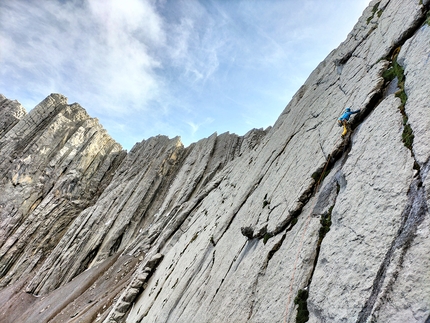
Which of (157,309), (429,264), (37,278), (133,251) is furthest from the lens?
(37,278)

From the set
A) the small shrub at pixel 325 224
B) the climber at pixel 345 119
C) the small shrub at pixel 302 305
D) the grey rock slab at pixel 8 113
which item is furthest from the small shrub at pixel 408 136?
the grey rock slab at pixel 8 113

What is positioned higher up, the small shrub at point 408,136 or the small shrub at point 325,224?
the small shrub at point 408,136

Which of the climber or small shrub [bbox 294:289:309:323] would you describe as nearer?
small shrub [bbox 294:289:309:323]

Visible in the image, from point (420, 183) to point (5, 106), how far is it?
424 feet

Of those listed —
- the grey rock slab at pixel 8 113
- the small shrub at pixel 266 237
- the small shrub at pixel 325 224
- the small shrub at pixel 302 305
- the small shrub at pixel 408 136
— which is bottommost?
the small shrub at pixel 302 305

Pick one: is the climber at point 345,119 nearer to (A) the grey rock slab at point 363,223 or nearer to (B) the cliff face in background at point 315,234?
(B) the cliff face in background at point 315,234

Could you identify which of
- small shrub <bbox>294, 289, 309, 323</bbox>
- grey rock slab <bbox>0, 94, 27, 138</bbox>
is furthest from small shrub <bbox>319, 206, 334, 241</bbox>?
grey rock slab <bbox>0, 94, 27, 138</bbox>

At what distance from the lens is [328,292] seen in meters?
8.42

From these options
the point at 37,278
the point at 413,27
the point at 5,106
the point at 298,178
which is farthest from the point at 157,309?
the point at 5,106

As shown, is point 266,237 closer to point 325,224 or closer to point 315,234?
point 315,234

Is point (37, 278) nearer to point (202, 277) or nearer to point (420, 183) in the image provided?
point (202, 277)

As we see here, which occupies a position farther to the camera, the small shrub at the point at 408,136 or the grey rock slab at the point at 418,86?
the small shrub at the point at 408,136

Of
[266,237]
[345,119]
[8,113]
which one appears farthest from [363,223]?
[8,113]

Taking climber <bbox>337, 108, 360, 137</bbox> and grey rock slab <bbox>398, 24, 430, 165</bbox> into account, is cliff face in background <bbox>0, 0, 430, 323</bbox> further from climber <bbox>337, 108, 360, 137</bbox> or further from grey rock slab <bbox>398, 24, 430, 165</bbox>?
climber <bbox>337, 108, 360, 137</bbox>
